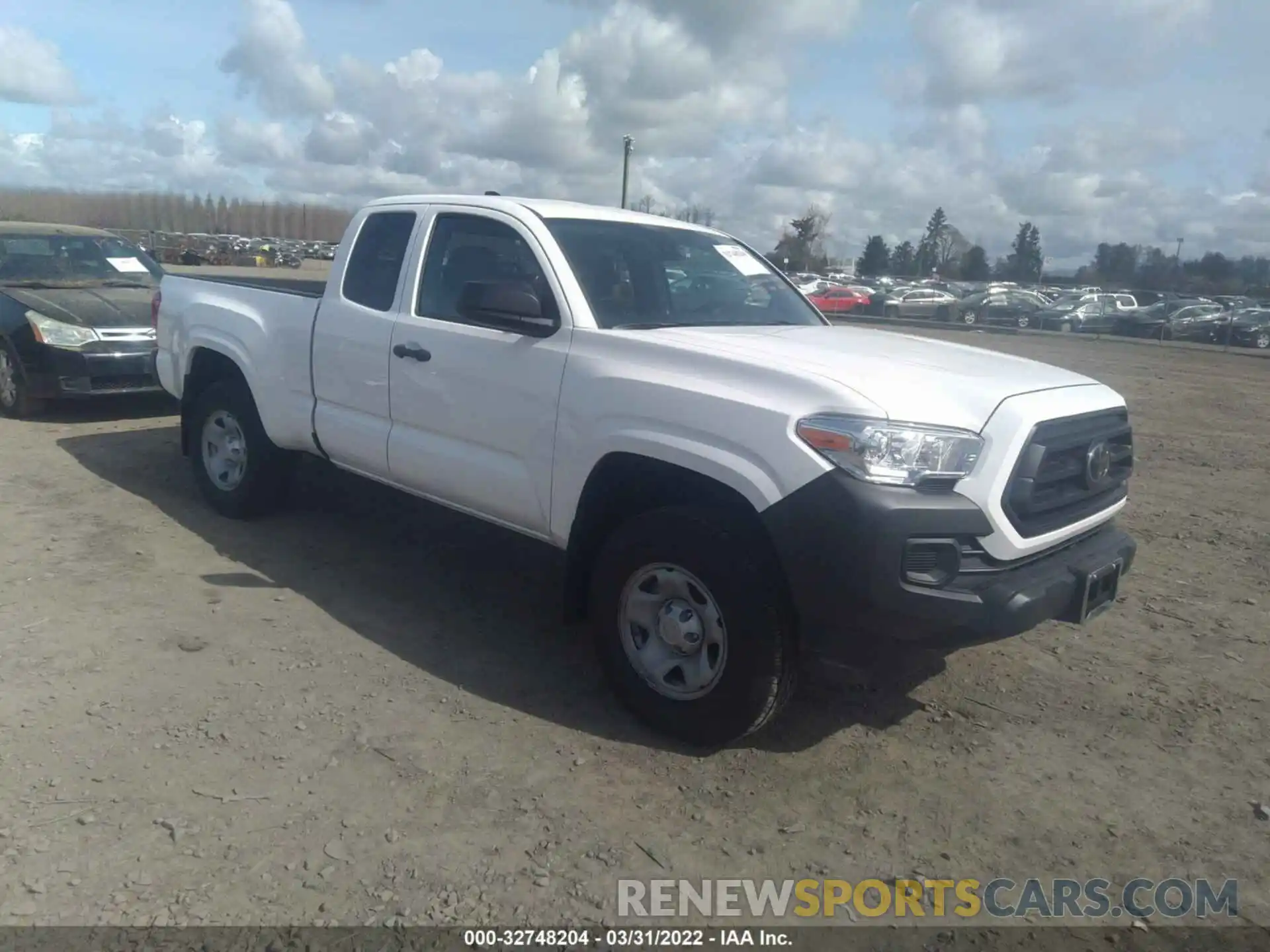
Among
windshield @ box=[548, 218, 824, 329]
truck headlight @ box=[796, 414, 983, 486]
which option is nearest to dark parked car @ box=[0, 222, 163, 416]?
windshield @ box=[548, 218, 824, 329]

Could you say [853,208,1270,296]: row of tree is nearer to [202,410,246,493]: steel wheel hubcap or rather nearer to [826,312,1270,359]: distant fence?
[826,312,1270,359]: distant fence

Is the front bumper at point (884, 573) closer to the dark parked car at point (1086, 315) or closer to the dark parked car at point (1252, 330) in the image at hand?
the dark parked car at point (1252, 330)

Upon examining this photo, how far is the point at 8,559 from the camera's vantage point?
5422mm

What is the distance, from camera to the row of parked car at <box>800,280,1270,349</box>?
109 feet

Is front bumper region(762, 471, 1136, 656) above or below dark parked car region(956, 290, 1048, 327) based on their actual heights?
below

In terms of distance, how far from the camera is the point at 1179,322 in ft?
110

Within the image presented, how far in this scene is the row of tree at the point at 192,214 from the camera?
95.6 m

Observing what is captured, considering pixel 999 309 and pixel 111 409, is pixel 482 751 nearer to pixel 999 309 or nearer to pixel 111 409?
pixel 111 409

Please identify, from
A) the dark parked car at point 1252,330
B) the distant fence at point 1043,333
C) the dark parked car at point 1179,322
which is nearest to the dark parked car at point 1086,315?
the distant fence at point 1043,333

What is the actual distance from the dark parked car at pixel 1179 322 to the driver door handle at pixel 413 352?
33.5 meters

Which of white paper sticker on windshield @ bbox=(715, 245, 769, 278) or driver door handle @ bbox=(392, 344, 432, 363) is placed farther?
white paper sticker on windshield @ bbox=(715, 245, 769, 278)

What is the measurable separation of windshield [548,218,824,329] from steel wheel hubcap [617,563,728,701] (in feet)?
3.68

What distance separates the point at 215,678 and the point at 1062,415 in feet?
11.4

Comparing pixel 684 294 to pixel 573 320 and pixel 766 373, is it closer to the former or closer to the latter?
pixel 573 320
